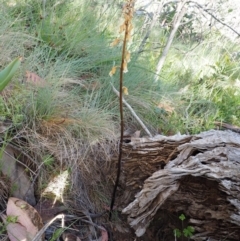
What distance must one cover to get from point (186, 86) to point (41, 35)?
1329 millimetres

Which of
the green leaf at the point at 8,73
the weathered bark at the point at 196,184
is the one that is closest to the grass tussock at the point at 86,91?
the weathered bark at the point at 196,184

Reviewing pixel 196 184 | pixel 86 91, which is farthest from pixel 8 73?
pixel 86 91

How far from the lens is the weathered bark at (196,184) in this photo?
5.06ft

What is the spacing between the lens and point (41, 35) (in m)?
2.48

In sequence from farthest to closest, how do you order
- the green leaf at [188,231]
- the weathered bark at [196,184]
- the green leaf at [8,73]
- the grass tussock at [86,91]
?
1. the grass tussock at [86,91]
2. the green leaf at [188,231]
3. the weathered bark at [196,184]
4. the green leaf at [8,73]

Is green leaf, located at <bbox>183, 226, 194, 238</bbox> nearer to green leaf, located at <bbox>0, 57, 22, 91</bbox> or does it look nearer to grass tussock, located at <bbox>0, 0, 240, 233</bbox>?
grass tussock, located at <bbox>0, 0, 240, 233</bbox>

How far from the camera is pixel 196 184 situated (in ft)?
5.37

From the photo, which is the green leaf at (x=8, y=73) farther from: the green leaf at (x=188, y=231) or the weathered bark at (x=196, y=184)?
the green leaf at (x=188, y=231)

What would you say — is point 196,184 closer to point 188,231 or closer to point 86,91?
point 188,231

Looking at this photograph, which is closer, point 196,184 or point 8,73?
point 8,73

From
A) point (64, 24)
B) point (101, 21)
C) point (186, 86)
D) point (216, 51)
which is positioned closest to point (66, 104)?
point (64, 24)

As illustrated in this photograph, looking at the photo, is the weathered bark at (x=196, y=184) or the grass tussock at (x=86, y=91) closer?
the weathered bark at (x=196, y=184)

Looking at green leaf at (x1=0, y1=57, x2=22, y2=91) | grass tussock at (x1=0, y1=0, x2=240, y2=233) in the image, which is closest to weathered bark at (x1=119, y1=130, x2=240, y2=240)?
grass tussock at (x1=0, y1=0, x2=240, y2=233)

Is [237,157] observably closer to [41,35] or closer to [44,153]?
[44,153]
